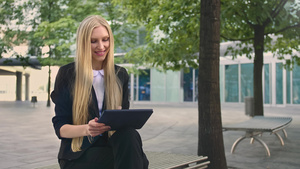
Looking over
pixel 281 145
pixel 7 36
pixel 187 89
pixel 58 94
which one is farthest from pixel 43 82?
pixel 58 94

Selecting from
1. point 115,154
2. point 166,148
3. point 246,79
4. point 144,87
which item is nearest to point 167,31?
point 166,148

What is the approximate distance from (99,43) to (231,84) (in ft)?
101

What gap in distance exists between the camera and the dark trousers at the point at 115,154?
97.5 inches

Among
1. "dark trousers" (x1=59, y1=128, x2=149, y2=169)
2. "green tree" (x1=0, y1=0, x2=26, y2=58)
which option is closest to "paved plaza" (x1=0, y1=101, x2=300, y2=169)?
"dark trousers" (x1=59, y1=128, x2=149, y2=169)

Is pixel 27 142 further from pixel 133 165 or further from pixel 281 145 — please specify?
pixel 133 165

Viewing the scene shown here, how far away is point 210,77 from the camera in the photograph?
16.8 feet

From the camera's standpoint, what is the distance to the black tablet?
2.31 metres

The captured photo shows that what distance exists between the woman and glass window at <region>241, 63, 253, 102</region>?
29.4 metres

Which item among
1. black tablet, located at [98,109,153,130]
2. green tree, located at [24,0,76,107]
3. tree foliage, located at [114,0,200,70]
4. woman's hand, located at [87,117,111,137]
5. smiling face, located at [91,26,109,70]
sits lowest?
woman's hand, located at [87,117,111,137]

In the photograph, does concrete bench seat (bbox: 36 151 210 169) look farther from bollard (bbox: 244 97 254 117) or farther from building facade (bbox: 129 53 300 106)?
building facade (bbox: 129 53 300 106)

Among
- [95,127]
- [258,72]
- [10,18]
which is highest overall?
[10,18]

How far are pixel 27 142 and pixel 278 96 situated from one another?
22895mm

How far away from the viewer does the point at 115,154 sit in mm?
2506

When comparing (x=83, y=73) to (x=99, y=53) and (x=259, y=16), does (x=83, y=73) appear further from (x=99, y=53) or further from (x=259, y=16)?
(x=259, y=16)
